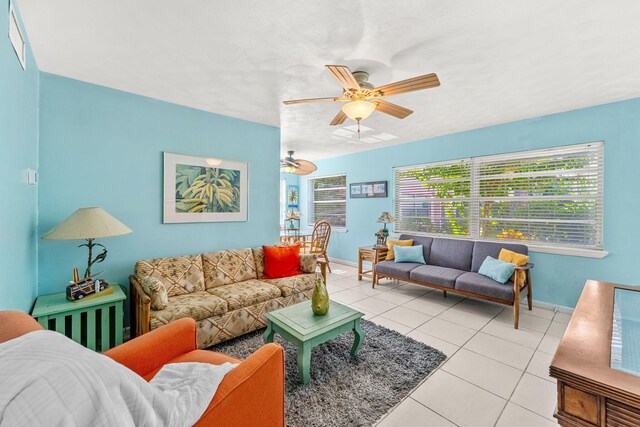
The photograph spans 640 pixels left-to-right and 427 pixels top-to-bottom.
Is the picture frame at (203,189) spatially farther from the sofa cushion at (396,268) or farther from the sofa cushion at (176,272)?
the sofa cushion at (396,268)

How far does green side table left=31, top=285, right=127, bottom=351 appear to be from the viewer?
203 centimetres

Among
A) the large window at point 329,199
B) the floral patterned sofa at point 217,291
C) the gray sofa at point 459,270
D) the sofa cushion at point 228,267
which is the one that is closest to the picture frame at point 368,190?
the large window at point 329,199

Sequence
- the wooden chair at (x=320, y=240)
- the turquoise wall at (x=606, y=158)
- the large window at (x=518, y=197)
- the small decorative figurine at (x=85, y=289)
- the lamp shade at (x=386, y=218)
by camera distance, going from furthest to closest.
A: the wooden chair at (x=320, y=240), the lamp shade at (x=386, y=218), the large window at (x=518, y=197), the turquoise wall at (x=606, y=158), the small decorative figurine at (x=85, y=289)

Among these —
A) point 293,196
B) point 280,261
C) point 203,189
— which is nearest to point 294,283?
point 280,261

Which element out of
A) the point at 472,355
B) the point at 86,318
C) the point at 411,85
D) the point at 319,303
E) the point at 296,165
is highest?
the point at 411,85

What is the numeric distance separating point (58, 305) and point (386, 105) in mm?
3156

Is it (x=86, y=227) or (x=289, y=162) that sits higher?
(x=289, y=162)

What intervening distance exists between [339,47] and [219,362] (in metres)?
2.21

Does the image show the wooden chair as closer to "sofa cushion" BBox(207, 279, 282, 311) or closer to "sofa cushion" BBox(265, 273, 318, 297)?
"sofa cushion" BBox(265, 273, 318, 297)

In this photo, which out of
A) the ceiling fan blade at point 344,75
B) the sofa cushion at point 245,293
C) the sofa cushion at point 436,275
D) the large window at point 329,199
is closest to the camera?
the ceiling fan blade at point 344,75

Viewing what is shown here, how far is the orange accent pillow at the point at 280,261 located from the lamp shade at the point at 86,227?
1557 mm

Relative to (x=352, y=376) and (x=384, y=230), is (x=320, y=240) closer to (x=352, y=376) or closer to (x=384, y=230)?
(x=384, y=230)

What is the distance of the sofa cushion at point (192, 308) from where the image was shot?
2.23 metres

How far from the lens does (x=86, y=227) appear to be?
7.07 ft
